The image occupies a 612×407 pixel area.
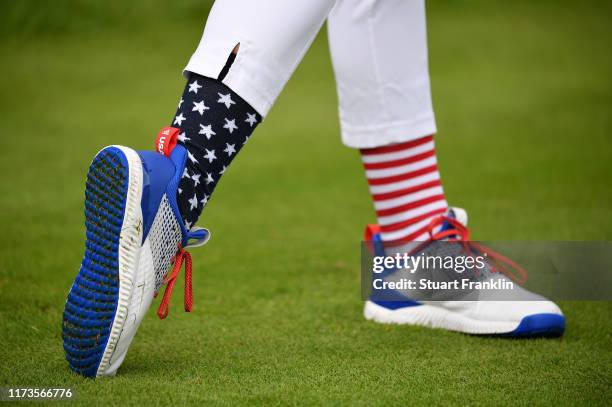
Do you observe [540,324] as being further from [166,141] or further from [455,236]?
[166,141]

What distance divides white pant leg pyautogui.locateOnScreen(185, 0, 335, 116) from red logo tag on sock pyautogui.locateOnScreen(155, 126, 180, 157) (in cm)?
8

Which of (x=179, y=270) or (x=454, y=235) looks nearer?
(x=179, y=270)

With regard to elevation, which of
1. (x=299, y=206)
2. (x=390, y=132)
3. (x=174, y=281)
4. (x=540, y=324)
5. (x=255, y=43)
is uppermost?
(x=255, y=43)

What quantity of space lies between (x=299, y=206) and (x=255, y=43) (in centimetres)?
116

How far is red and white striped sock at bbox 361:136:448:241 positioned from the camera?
→ 4.38 ft

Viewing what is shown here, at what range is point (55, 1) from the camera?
199 inches

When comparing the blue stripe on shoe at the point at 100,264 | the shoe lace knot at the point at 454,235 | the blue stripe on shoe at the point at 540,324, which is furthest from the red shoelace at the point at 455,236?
the blue stripe on shoe at the point at 100,264

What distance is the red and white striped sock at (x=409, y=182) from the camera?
133 centimetres

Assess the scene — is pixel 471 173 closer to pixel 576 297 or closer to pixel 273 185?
pixel 273 185

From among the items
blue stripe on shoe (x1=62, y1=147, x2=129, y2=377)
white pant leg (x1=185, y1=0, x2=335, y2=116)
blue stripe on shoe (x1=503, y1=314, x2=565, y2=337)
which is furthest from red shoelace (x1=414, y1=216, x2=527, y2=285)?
blue stripe on shoe (x1=62, y1=147, x2=129, y2=377)

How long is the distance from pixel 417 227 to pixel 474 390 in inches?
15.8

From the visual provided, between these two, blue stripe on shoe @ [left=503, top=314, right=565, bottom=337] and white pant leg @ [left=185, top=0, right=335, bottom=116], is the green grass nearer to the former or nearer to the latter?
blue stripe on shoe @ [left=503, top=314, right=565, bottom=337]

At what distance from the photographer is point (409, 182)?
52.6 inches

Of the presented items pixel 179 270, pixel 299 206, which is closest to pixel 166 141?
pixel 179 270
